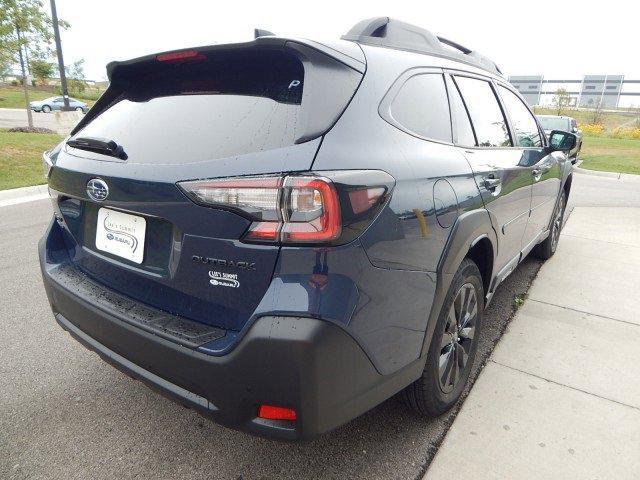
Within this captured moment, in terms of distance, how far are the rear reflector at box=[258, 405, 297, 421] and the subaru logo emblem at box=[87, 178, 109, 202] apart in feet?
3.31

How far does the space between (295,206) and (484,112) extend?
185 cm

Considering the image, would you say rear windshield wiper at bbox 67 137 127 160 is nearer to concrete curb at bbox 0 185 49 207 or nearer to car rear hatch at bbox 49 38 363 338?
car rear hatch at bbox 49 38 363 338

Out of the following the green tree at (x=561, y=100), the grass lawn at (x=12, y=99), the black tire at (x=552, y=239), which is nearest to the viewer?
the black tire at (x=552, y=239)

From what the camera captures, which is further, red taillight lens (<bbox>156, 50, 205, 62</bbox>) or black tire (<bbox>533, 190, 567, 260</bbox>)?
black tire (<bbox>533, 190, 567, 260</bbox>)

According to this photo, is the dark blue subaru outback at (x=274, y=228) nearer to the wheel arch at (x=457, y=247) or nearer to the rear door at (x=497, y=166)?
the wheel arch at (x=457, y=247)

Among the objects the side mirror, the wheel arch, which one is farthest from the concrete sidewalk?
the side mirror

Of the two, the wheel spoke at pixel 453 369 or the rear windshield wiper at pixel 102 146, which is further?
the wheel spoke at pixel 453 369

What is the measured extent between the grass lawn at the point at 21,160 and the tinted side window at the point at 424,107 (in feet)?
28.4

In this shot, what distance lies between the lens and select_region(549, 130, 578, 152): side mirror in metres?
3.86

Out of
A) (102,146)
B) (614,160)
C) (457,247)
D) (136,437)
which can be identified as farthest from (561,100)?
(136,437)

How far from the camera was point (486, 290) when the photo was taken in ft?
8.86

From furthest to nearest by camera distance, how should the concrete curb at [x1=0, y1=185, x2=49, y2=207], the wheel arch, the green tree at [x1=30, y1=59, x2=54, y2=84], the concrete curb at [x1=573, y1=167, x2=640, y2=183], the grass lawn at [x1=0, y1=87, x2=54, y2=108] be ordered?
1. the grass lawn at [x1=0, y1=87, x2=54, y2=108]
2. the green tree at [x1=30, y1=59, x2=54, y2=84]
3. the concrete curb at [x1=573, y1=167, x2=640, y2=183]
4. the concrete curb at [x1=0, y1=185, x2=49, y2=207]
5. the wheel arch

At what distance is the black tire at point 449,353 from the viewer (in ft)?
6.75

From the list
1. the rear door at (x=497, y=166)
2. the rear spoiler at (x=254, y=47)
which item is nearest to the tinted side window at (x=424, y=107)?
the rear door at (x=497, y=166)
